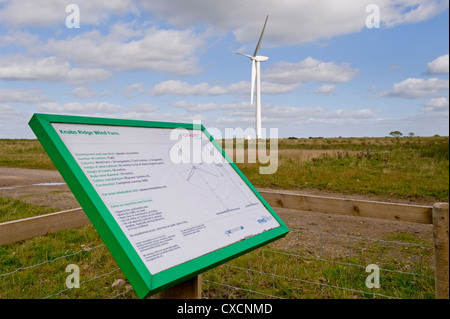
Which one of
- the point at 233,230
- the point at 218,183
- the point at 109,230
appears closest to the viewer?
the point at 109,230

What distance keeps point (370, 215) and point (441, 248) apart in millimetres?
665

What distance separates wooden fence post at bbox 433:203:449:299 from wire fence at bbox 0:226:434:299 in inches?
37.5

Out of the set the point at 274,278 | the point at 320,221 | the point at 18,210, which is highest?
the point at 18,210

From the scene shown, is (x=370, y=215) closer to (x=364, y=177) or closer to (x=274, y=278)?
(x=274, y=278)

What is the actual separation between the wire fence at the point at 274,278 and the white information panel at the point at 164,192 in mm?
1620

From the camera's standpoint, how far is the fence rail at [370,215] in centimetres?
286

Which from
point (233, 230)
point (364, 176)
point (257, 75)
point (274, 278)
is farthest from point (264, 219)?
point (257, 75)

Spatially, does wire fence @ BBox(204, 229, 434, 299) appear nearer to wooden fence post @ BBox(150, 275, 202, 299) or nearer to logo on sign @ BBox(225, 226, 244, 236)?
logo on sign @ BBox(225, 226, 244, 236)

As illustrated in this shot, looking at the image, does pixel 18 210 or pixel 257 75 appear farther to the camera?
pixel 257 75

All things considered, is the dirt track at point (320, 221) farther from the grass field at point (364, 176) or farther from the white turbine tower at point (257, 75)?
the white turbine tower at point (257, 75)

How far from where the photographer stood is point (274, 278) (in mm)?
4766

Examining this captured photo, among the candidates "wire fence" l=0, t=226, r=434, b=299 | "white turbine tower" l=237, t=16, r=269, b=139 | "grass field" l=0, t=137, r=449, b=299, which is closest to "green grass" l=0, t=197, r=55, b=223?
"grass field" l=0, t=137, r=449, b=299

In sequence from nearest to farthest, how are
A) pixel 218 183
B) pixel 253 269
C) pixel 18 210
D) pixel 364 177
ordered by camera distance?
1. pixel 218 183
2. pixel 253 269
3. pixel 18 210
4. pixel 364 177
